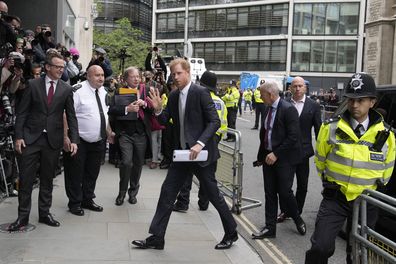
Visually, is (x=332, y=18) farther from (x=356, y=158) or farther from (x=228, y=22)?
(x=356, y=158)

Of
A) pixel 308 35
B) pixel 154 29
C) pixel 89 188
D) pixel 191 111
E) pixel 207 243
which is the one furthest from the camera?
pixel 154 29

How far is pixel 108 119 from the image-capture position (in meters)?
7.41

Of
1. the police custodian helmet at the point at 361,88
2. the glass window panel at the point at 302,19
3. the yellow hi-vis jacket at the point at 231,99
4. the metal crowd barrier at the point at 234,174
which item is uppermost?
the glass window panel at the point at 302,19

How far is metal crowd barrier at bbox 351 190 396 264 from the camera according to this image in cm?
361

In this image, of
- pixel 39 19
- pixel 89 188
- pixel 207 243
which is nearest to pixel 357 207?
pixel 207 243

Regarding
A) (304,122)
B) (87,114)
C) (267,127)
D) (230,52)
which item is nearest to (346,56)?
(230,52)

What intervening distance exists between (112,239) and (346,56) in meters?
50.8

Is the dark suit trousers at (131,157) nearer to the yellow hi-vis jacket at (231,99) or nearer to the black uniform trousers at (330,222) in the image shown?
the black uniform trousers at (330,222)

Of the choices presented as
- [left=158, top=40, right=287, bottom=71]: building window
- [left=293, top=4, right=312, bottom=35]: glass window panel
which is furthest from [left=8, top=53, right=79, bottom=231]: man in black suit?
[left=293, top=4, right=312, bottom=35]: glass window panel

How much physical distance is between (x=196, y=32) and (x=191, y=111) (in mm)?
59273

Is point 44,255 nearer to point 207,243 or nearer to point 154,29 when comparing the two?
point 207,243

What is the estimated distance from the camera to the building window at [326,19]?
175 feet

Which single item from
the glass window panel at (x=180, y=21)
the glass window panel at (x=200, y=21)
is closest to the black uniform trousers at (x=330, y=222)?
the glass window panel at (x=200, y=21)

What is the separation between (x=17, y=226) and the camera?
601cm
